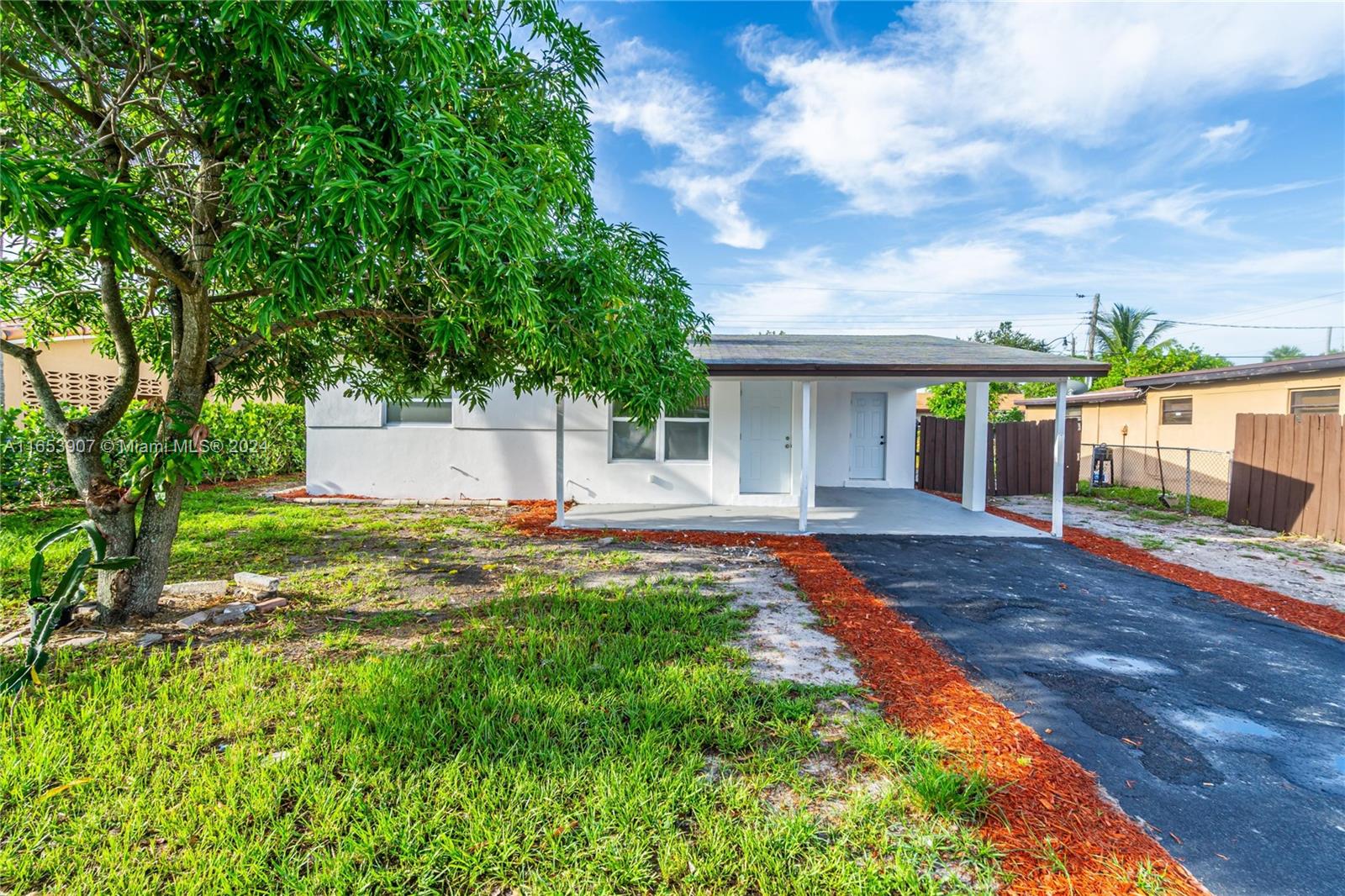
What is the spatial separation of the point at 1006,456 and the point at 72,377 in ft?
66.4

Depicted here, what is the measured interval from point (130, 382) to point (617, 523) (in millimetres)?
5399

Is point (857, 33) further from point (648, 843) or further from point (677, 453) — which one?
point (648, 843)

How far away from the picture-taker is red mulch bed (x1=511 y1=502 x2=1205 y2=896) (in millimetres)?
1810

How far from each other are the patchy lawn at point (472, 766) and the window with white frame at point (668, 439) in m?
5.40

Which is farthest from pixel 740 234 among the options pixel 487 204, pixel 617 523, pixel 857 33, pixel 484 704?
pixel 484 704

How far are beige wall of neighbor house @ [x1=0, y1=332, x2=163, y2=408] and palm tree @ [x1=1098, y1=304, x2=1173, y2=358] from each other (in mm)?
40237

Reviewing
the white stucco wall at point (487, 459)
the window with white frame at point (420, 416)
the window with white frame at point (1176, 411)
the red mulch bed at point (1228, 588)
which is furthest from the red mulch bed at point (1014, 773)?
the window with white frame at point (1176, 411)

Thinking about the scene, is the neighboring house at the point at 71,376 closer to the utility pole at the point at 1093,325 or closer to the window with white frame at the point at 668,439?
the window with white frame at the point at 668,439

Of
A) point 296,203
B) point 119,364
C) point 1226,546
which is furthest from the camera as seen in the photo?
point 1226,546

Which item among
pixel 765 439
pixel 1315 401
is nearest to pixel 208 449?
pixel 765 439

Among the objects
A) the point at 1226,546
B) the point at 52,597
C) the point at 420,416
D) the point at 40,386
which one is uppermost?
the point at 40,386

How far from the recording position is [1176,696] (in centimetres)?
313

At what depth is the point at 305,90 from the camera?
2.59 m

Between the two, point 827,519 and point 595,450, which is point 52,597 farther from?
point 827,519
